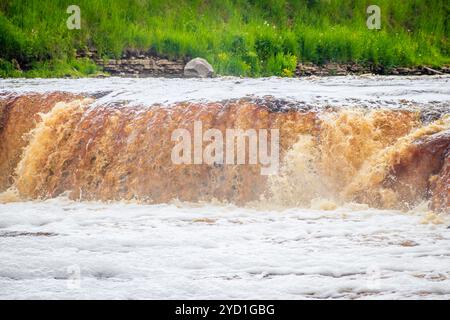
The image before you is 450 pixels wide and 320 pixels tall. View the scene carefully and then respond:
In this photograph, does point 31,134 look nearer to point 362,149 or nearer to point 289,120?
point 289,120

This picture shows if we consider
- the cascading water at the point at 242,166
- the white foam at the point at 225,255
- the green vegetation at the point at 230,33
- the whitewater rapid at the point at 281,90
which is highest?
the green vegetation at the point at 230,33

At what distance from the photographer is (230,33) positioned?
63.3 feet

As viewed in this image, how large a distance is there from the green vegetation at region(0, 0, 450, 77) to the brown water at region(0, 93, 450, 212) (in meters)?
6.47

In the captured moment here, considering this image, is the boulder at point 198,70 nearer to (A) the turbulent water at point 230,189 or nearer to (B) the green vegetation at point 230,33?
(B) the green vegetation at point 230,33

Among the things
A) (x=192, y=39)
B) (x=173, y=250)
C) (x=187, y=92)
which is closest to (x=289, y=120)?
(x=187, y=92)

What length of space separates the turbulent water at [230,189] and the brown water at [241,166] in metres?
0.02

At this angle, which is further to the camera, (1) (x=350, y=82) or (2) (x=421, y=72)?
(2) (x=421, y=72)

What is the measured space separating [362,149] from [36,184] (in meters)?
4.06

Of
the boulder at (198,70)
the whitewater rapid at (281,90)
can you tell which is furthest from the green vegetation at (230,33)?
the whitewater rapid at (281,90)

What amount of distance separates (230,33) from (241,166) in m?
9.58

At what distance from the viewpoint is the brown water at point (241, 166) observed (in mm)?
9375

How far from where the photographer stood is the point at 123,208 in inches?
388

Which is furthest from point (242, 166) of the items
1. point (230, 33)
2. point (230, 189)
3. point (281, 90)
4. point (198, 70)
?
point (230, 33)
